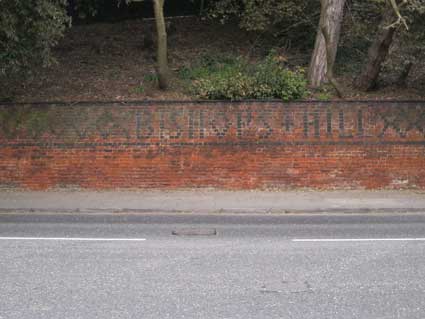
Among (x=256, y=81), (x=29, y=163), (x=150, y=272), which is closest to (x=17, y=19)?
(x=29, y=163)

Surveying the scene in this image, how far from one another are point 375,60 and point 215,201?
6.56m

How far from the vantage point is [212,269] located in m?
7.55

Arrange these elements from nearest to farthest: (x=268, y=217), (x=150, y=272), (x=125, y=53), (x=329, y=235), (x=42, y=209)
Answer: (x=150, y=272), (x=329, y=235), (x=268, y=217), (x=42, y=209), (x=125, y=53)

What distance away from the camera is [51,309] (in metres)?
5.95

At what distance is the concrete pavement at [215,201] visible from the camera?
12.8 metres

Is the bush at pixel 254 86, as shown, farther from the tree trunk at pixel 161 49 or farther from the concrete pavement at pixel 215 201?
the concrete pavement at pixel 215 201

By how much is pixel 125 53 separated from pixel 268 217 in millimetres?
9508

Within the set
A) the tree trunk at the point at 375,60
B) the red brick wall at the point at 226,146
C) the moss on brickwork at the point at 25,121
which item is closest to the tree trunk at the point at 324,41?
the tree trunk at the point at 375,60

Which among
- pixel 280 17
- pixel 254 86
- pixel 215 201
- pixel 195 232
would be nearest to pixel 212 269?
pixel 195 232

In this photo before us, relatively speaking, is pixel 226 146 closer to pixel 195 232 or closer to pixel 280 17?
pixel 195 232

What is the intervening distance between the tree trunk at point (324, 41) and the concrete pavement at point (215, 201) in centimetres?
396

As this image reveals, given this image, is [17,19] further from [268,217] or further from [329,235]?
[329,235]

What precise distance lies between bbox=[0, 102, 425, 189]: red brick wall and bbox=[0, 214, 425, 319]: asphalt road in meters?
3.73

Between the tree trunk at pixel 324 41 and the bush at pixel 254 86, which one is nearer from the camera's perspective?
the bush at pixel 254 86
